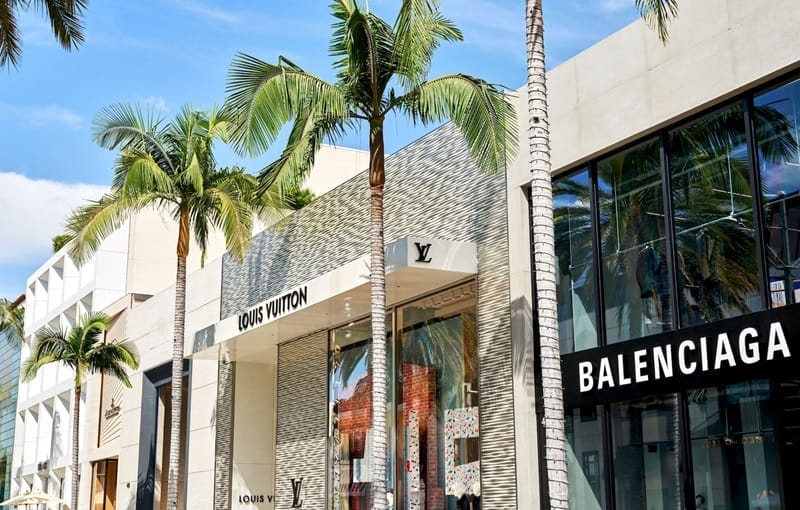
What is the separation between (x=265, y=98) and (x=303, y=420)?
37.2 feet

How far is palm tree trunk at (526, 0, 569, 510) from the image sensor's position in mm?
10281

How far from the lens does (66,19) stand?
62.1 ft

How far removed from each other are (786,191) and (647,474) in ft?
13.9

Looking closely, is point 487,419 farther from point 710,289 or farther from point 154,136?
point 154,136

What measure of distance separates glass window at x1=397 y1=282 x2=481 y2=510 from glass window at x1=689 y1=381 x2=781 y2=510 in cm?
494

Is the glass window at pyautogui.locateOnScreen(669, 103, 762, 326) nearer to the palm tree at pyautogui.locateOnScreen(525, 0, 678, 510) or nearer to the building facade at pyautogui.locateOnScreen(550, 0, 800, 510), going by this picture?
the building facade at pyautogui.locateOnScreen(550, 0, 800, 510)

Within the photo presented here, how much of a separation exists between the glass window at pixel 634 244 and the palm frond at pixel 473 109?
68.1 inches

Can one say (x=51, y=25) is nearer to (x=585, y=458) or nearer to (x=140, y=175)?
(x=140, y=175)

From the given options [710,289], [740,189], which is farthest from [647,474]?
[740,189]

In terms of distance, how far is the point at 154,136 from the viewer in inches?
901

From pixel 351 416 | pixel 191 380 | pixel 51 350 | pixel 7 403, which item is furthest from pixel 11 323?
pixel 351 416

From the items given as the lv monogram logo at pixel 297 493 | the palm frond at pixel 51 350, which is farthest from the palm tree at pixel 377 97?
the palm frond at pixel 51 350

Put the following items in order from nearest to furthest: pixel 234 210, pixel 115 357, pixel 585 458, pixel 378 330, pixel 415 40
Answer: pixel 415 40, pixel 378 330, pixel 585 458, pixel 234 210, pixel 115 357

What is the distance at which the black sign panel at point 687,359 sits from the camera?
38.6 ft
